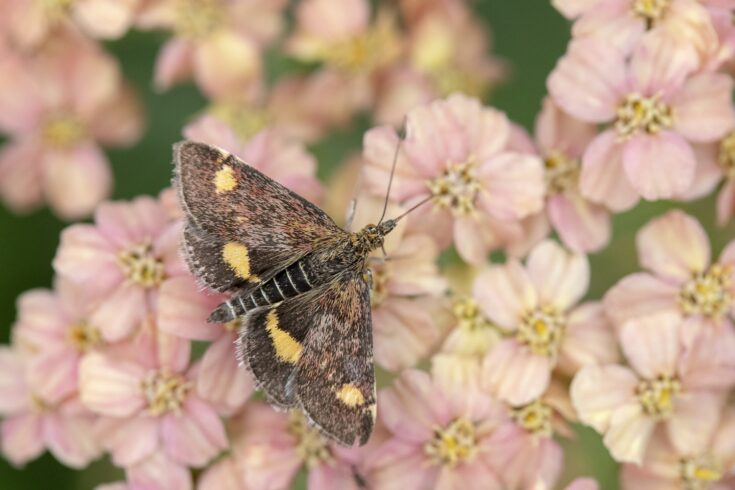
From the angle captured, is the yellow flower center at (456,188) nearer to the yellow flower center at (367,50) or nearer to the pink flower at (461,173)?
the pink flower at (461,173)

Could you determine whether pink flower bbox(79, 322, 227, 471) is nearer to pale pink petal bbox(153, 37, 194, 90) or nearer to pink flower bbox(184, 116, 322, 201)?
pink flower bbox(184, 116, 322, 201)

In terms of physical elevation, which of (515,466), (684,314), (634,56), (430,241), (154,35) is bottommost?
(515,466)

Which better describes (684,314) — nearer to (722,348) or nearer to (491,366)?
(722,348)

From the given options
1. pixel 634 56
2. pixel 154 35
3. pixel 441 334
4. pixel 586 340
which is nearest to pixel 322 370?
pixel 441 334

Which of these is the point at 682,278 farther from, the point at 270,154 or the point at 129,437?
the point at 129,437

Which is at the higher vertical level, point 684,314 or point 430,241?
point 430,241

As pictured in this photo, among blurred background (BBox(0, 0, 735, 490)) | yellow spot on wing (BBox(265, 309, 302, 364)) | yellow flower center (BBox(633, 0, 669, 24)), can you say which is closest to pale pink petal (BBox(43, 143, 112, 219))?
blurred background (BBox(0, 0, 735, 490))

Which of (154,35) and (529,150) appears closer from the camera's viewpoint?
(529,150)
